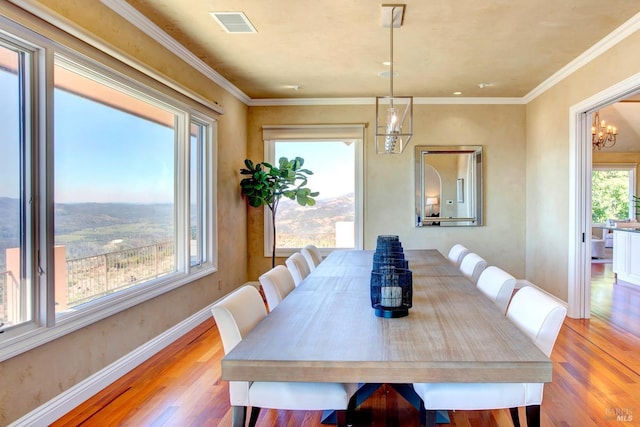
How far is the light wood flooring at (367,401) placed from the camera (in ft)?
7.12

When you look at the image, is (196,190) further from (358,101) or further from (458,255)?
(458,255)

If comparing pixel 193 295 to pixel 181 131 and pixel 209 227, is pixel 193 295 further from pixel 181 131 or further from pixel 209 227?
pixel 181 131

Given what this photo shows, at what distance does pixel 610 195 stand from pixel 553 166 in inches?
285

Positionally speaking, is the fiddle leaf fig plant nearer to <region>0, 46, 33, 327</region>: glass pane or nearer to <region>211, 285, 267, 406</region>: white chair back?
<region>0, 46, 33, 327</region>: glass pane

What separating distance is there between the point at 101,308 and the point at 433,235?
14.0ft

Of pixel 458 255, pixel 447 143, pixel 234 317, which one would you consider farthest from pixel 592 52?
pixel 234 317

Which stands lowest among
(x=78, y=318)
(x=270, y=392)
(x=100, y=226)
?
(x=270, y=392)

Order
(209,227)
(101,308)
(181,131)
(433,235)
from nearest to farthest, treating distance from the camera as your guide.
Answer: (101,308)
(181,131)
(209,227)
(433,235)

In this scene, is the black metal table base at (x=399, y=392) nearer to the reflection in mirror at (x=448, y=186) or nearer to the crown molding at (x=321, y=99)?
the crown molding at (x=321, y=99)

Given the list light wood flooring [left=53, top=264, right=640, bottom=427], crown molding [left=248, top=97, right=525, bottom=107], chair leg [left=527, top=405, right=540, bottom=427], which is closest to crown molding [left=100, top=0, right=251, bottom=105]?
crown molding [left=248, top=97, right=525, bottom=107]

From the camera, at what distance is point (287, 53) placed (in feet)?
12.2

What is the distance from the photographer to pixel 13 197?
2.00 m

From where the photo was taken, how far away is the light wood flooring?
7.12 ft

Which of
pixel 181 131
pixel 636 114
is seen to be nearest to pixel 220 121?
pixel 181 131
